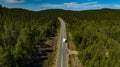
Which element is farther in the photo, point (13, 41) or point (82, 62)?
point (13, 41)

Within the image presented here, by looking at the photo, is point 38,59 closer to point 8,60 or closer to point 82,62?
point 82,62

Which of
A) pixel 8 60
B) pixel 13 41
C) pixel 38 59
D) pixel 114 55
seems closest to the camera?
pixel 8 60

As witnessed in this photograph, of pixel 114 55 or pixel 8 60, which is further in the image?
pixel 114 55

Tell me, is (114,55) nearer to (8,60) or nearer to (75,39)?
(8,60)

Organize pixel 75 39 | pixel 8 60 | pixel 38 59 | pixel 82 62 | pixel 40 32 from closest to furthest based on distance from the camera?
pixel 8 60 < pixel 82 62 < pixel 38 59 < pixel 75 39 < pixel 40 32

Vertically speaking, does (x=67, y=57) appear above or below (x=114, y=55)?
below

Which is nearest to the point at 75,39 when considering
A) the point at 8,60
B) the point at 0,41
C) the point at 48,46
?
the point at 48,46

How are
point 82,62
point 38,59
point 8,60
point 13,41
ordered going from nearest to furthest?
point 8,60
point 82,62
point 38,59
point 13,41

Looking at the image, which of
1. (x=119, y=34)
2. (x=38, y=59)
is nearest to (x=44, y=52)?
(x=38, y=59)

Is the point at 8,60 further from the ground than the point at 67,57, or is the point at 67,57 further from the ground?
the point at 8,60
